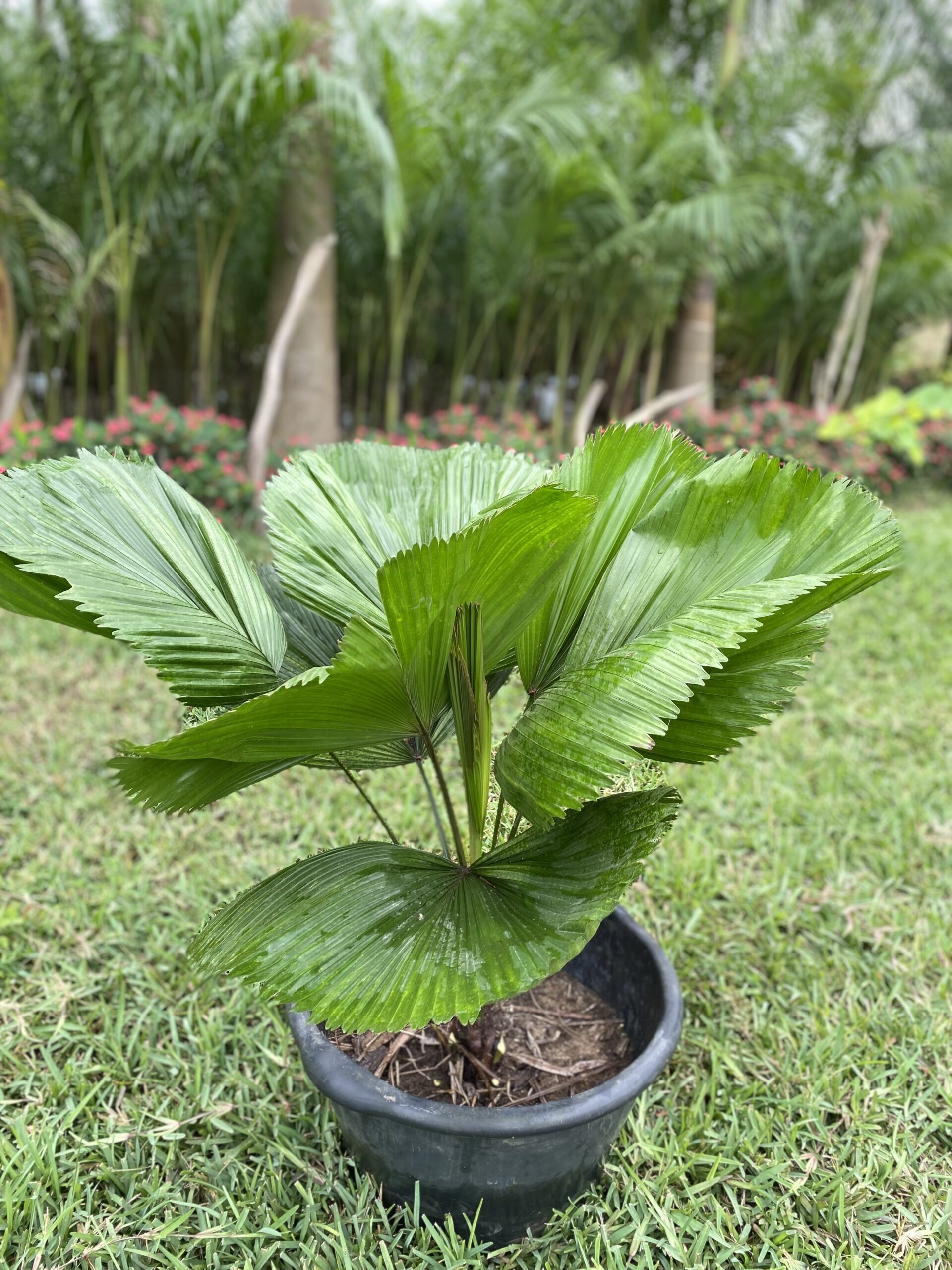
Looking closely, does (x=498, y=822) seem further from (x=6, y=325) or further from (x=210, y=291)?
(x=6, y=325)

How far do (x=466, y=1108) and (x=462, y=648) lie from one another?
0.51 m

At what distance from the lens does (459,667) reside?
30.8 inches

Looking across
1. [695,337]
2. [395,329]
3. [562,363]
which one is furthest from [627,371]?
[395,329]

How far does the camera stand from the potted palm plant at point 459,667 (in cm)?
70

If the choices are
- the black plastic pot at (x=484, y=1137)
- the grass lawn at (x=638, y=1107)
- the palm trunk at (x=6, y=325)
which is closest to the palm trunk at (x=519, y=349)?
the palm trunk at (x=6, y=325)

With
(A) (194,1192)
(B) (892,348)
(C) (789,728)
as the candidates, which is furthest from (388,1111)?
(B) (892,348)

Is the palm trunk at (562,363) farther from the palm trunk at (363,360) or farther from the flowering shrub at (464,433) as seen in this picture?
the palm trunk at (363,360)

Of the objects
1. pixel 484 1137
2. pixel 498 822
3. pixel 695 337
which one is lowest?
pixel 484 1137

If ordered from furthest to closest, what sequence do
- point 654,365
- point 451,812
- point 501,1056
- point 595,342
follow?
point 654,365 → point 595,342 → point 501,1056 → point 451,812

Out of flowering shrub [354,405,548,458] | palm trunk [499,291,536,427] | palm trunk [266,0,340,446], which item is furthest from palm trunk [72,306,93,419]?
palm trunk [499,291,536,427]

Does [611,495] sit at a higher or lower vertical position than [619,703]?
higher

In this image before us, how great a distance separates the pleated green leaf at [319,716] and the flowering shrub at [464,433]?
156 inches

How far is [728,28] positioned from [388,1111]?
710 centimetres

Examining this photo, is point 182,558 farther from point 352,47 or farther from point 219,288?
point 352,47
